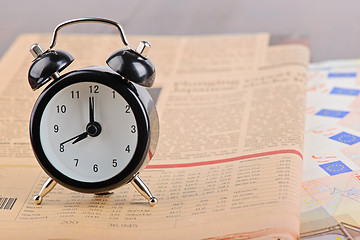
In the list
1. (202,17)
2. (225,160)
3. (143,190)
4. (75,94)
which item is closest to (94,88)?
(75,94)

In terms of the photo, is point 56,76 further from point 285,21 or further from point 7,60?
point 285,21

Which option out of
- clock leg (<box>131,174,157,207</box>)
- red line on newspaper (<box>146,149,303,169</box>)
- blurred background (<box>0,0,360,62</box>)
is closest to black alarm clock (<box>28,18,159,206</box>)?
clock leg (<box>131,174,157,207</box>)

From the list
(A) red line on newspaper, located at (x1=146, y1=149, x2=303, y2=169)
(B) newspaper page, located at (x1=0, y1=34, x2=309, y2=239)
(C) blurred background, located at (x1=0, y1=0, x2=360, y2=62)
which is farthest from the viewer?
(C) blurred background, located at (x1=0, y1=0, x2=360, y2=62)

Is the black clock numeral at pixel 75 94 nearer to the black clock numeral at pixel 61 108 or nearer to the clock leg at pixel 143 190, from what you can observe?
the black clock numeral at pixel 61 108

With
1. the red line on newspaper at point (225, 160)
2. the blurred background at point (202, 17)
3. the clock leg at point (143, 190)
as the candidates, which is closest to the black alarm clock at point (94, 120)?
the clock leg at point (143, 190)

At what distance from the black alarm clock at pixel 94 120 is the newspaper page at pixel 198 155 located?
0.05m

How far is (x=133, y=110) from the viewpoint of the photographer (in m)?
0.85

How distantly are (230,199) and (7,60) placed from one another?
88 centimetres

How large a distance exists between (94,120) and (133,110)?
69 mm

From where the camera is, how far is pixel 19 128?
3.85 ft

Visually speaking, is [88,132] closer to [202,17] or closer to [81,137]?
[81,137]

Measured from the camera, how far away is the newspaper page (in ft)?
2.75

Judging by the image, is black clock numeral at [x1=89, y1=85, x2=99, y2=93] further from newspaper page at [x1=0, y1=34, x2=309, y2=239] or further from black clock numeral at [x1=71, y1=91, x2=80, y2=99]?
newspaper page at [x1=0, y1=34, x2=309, y2=239]

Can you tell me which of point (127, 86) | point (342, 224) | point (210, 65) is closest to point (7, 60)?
point (210, 65)
